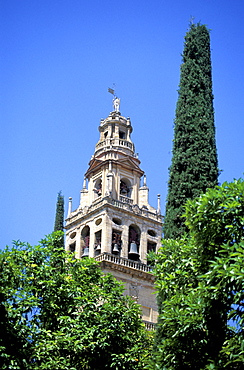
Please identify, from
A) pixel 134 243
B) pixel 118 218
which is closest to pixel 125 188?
pixel 118 218

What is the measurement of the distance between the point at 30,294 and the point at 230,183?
10104 mm

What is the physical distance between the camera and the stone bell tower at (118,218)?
44.2m

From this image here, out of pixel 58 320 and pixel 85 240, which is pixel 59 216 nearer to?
pixel 85 240

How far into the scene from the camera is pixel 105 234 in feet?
147

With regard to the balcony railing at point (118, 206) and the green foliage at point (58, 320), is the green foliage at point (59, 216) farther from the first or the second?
the green foliage at point (58, 320)

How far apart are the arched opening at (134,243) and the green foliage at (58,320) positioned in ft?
62.4

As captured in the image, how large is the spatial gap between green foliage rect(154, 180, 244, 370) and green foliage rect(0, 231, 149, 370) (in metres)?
4.58

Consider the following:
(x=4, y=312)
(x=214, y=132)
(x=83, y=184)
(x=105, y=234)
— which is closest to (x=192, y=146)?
(x=214, y=132)

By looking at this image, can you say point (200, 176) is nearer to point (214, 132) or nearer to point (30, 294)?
point (214, 132)

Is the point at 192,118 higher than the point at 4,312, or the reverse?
the point at 192,118

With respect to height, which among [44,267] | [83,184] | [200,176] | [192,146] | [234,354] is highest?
[83,184]

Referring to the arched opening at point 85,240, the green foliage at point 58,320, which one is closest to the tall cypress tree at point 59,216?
the arched opening at point 85,240

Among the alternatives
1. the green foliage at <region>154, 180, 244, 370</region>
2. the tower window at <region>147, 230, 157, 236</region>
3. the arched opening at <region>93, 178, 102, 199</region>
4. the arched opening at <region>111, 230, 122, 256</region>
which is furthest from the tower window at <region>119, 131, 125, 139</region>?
the green foliage at <region>154, 180, 244, 370</region>

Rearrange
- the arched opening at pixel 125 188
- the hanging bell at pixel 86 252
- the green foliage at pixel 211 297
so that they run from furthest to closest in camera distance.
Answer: the arched opening at pixel 125 188
the hanging bell at pixel 86 252
the green foliage at pixel 211 297
